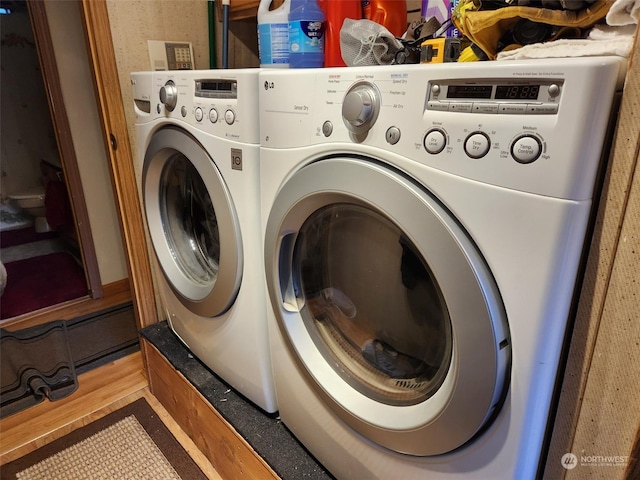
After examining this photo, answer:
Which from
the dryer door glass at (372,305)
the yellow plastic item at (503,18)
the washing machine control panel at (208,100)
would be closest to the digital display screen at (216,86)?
the washing machine control panel at (208,100)

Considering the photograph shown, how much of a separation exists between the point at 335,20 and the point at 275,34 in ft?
0.57

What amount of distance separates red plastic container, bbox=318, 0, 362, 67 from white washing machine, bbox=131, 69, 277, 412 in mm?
331

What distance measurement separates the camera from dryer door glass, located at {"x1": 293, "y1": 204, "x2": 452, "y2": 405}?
71cm

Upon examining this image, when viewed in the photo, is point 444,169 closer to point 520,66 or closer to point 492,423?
point 520,66

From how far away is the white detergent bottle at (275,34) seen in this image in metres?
1.18

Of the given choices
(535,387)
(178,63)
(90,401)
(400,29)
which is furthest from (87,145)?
→ (535,387)

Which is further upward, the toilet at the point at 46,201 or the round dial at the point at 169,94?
the round dial at the point at 169,94

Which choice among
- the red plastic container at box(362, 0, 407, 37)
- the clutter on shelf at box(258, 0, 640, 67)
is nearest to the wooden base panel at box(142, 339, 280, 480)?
the clutter on shelf at box(258, 0, 640, 67)

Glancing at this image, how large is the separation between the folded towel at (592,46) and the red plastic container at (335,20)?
1.96 feet

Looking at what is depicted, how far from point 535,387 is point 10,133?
12.1 ft

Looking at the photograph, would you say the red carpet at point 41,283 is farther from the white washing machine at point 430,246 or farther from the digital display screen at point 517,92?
the digital display screen at point 517,92

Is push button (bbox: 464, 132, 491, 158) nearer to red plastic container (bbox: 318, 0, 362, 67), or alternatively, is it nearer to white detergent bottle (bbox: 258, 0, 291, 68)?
red plastic container (bbox: 318, 0, 362, 67)

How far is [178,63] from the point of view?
58.2 inches

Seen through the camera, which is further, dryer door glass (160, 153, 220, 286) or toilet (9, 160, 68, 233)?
toilet (9, 160, 68, 233)
